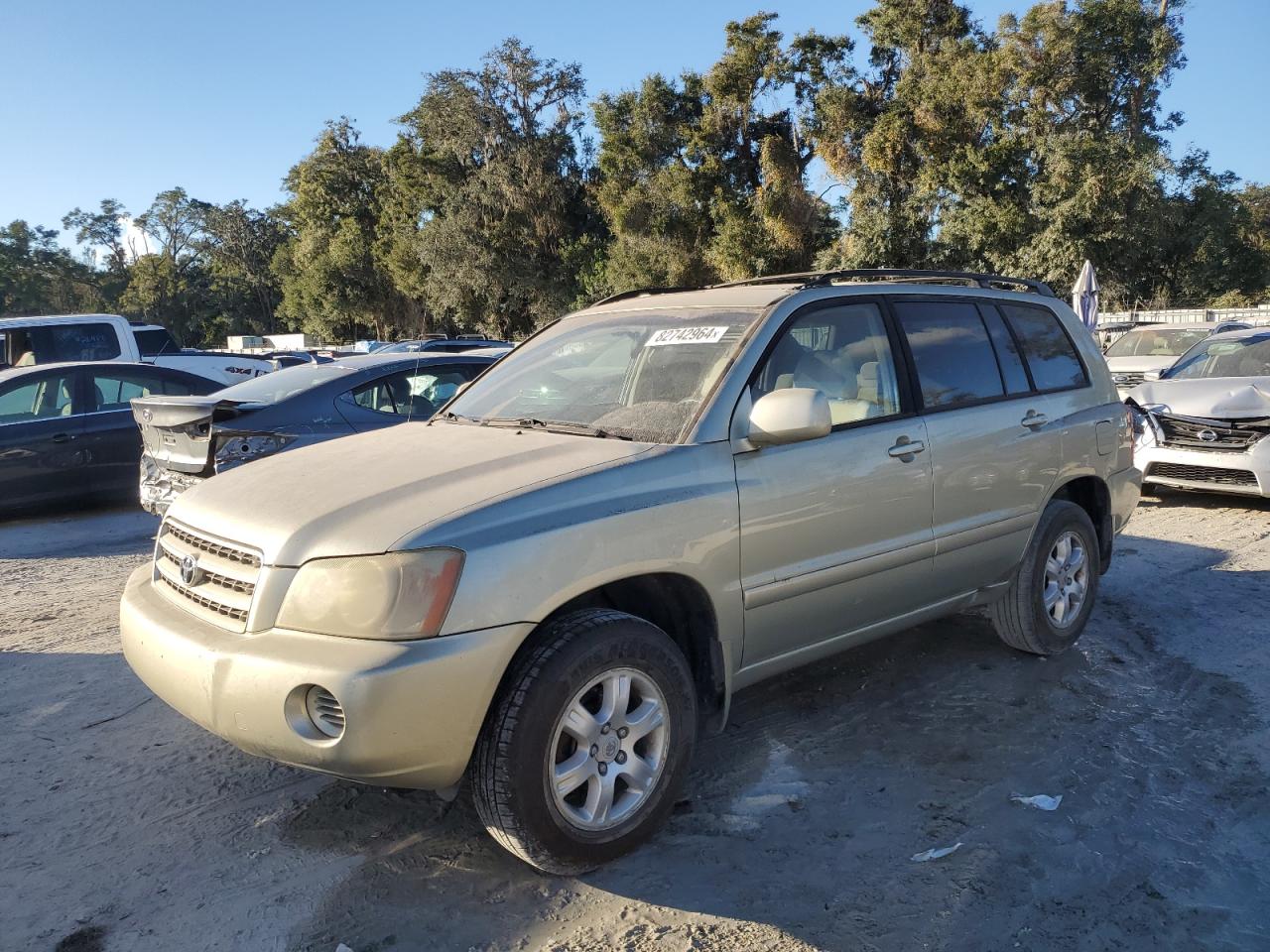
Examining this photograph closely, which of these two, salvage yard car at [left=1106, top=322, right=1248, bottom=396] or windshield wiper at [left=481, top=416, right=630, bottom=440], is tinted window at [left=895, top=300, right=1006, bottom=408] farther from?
salvage yard car at [left=1106, top=322, right=1248, bottom=396]

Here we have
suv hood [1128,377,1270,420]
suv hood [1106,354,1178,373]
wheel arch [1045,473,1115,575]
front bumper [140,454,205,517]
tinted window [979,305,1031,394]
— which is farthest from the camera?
suv hood [1106,354,1178,373]

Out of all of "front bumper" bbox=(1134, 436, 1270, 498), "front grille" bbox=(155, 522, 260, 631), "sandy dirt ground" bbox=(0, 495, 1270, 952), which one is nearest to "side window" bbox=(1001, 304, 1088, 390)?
"sandy dirt ground" bbox=(0, 495, 1270, 952)

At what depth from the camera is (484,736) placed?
274cm

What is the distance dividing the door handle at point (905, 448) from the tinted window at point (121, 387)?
7.95m

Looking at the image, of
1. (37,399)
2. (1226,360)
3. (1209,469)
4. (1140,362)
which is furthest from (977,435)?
(1140,362)

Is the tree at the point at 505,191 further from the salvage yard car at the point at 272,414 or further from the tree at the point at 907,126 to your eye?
the salvage yard car at the point at 272,414

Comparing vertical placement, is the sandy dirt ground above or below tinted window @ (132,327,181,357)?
below

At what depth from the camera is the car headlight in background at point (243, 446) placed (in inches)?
246

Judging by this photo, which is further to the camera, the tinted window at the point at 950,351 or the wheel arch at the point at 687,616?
the tinted window at the point at 950,351

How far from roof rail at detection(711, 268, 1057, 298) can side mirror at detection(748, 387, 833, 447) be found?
0.68 m

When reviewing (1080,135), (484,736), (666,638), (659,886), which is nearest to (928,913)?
(659,886)

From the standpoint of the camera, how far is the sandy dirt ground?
271cm

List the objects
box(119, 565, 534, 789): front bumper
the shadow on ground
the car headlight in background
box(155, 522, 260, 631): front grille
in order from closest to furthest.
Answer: box(119, 565, 534, 789): front bumper, the shadow on ground, box(155, 522, 260, 631): front grille, the car headlight in background

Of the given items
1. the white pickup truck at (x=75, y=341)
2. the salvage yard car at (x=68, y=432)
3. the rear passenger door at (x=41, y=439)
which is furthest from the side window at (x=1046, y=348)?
the white pickup truck at (x=75, y=341)
